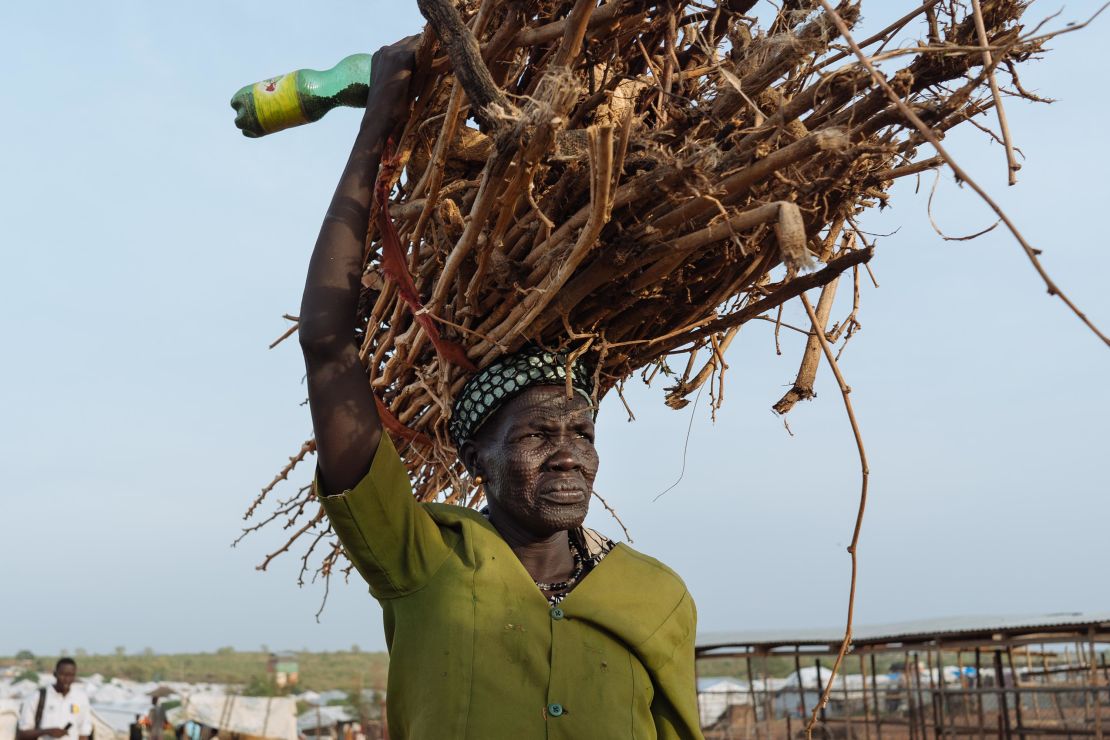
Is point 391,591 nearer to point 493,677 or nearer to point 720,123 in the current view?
point 493,677

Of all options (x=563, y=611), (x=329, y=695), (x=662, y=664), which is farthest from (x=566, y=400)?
(x=329, y=695)

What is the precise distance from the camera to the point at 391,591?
6.59 feet

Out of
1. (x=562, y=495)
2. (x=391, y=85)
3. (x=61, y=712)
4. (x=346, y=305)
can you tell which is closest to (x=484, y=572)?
(x=562, y=495)

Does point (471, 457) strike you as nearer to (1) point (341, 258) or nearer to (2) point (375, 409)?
(2) point (375, 409)

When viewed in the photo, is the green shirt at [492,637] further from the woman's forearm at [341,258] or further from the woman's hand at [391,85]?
the woman's hand at [391,85]

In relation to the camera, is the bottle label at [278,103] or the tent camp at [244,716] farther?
the tent camp at [244,716]

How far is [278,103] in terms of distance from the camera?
6.84ft

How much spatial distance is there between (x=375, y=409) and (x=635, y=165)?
68 cm

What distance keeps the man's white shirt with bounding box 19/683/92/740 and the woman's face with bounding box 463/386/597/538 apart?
22.3 feet

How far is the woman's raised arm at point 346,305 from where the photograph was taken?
194 cm

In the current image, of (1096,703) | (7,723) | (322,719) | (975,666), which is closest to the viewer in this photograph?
(1096,703)

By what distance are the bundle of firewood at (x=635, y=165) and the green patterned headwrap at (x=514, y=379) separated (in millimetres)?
46

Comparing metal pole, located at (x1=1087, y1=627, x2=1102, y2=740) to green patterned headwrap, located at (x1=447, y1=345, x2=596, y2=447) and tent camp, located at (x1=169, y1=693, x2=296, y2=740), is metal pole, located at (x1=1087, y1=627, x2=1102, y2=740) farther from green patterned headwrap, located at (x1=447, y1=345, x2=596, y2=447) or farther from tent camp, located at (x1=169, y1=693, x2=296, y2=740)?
tent camp, located at (x1=169, y1=693, x2=296, y2=740)

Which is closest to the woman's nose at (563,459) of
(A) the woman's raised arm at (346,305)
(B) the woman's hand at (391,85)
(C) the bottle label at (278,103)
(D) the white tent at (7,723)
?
(A) the woman's raised arm at (346,305)
